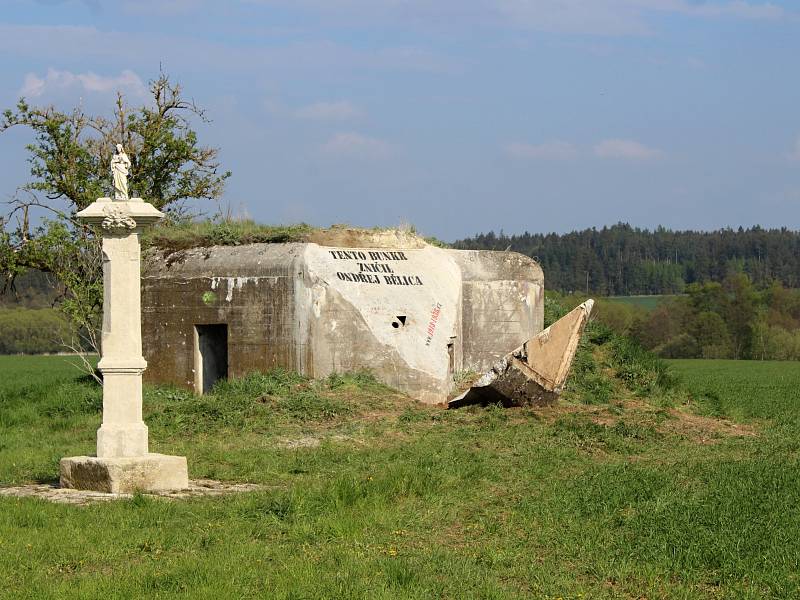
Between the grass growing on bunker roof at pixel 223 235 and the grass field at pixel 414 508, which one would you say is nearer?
the grass field at pixel 414 508

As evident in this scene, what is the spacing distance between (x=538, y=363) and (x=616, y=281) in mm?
78403

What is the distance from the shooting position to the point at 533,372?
15.5m

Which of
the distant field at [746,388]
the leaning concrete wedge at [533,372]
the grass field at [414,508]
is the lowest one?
the distant field at [746,388]

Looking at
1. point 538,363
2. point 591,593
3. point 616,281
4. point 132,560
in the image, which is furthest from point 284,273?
point 616,281

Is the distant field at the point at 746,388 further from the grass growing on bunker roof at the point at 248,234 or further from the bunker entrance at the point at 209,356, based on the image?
the bunker entrance at the point at 209,356

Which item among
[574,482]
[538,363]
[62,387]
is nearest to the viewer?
[574,482]

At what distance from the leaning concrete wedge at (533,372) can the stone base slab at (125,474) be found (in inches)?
245

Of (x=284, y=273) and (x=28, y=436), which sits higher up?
(x=284, y=273)

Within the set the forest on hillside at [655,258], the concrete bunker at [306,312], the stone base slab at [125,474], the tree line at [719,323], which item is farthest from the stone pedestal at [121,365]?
the forest on hillside at [655,258]

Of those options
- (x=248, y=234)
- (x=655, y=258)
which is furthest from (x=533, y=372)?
(x=655, y=258)

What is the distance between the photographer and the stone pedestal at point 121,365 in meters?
10.1

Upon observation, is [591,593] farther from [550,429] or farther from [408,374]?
[408,374]

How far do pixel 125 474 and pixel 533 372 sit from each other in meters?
7.11

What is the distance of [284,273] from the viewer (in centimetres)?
1634
